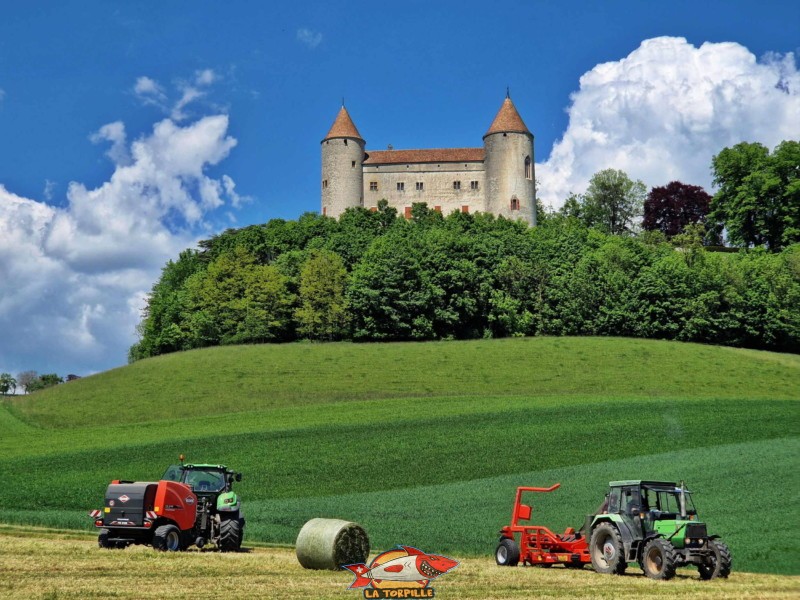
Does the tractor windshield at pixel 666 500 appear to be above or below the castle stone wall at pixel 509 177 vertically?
below

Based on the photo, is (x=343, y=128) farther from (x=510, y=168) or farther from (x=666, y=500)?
(x=666, y=500)

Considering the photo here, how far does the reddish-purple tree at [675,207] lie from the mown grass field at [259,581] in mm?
109995

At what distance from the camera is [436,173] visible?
117000mm

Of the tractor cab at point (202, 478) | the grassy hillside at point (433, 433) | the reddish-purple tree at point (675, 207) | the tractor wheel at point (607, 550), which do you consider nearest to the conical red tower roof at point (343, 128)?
the reddish-purple tree at point (675, 207)

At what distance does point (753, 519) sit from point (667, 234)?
103870 mm

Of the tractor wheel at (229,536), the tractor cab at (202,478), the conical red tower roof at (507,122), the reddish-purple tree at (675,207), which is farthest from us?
the reddish-purple tree at (675,207)

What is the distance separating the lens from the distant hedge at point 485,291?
263 ft

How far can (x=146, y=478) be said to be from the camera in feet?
113

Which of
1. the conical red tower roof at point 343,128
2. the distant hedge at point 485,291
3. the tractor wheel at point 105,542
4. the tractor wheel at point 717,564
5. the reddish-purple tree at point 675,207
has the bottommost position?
the tractor wheel at point 717,564

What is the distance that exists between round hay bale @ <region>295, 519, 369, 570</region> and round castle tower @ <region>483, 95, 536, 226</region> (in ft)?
313

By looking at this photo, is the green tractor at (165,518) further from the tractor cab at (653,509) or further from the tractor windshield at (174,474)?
the tractor cab at (653,509)

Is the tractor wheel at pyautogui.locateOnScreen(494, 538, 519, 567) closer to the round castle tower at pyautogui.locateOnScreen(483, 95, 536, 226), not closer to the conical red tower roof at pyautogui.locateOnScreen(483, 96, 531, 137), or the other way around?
the round castle tower at pyautogui.locateOnScreen(483, 95, 536, 226)

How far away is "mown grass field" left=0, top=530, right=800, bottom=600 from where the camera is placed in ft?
45.2

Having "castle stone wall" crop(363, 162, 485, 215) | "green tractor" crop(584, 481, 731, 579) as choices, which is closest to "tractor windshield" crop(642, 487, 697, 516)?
"green tractor" crop(584, 481, 731, 579)
